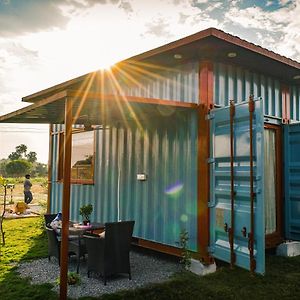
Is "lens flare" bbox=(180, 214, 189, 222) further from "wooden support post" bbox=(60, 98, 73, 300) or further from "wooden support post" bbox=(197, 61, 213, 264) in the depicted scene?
"wooden support post" bbox=(60, 98, 73, 300)

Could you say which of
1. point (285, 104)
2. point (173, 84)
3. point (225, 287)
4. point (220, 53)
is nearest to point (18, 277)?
point (225, 287)

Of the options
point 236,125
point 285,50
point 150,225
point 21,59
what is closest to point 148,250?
point 150,225

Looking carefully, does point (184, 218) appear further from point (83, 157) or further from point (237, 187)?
point (83, 157)

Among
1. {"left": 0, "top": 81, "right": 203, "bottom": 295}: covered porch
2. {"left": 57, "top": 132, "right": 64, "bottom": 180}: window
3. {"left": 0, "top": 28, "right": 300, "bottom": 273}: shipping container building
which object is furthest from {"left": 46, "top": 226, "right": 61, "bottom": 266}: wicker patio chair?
{"left": 57, "top": 132, "right": 64, "bottom": 180}: window

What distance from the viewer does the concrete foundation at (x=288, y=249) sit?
674cm

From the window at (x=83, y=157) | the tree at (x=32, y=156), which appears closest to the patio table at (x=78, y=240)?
the window at (x=83, y=157)

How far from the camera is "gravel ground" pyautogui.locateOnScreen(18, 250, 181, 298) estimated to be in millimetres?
4953

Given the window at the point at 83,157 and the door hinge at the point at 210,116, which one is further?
the window at the point at 83,157

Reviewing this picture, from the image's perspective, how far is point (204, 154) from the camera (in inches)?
228

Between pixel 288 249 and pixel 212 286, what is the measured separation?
243 centimetres

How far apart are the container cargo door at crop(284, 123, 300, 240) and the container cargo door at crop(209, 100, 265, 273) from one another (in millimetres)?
2039

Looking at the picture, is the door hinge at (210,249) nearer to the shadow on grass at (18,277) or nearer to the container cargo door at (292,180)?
the container cargo door at (292,180)

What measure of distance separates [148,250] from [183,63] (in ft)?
12.1

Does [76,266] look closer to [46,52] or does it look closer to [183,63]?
[183,63]
